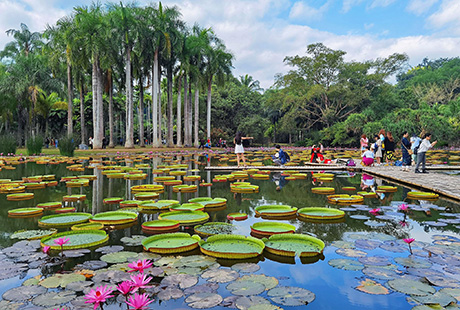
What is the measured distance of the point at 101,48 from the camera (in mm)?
23422

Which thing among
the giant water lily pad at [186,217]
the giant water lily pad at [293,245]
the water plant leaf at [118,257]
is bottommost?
the water plant leaf at [118,257]

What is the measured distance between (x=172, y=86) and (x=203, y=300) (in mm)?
33413

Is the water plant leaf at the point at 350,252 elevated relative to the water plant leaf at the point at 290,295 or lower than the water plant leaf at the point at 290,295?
elevated

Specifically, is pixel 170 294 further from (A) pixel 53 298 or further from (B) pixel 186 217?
(B) pixel 186 217

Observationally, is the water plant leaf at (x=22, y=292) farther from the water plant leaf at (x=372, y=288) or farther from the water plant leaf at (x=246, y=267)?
the water plant leaf at (x=372, y=288)

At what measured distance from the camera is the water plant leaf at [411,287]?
7.64 ft

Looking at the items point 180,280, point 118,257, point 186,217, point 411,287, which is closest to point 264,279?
point 180,280

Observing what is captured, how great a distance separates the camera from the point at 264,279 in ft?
8.39

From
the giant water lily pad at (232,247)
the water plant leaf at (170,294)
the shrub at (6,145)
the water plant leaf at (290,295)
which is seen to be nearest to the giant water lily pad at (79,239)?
the giant water lily pad at (232,247)

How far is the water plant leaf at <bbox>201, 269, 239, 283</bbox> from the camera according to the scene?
8.43 ft

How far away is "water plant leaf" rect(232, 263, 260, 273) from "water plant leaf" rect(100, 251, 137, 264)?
1.05 meters

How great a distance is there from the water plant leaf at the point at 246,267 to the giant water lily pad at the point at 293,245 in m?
0.40

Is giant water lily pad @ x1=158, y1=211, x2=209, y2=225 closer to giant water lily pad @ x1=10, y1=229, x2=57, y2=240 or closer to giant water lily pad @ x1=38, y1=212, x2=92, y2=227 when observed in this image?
giant water lily pad @ x1=38, y1=212, x2=92, y2=227

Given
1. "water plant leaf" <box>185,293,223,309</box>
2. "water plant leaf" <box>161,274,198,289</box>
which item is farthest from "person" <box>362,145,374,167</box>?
"water plant leaf" <box>185,293,223,309</box>
